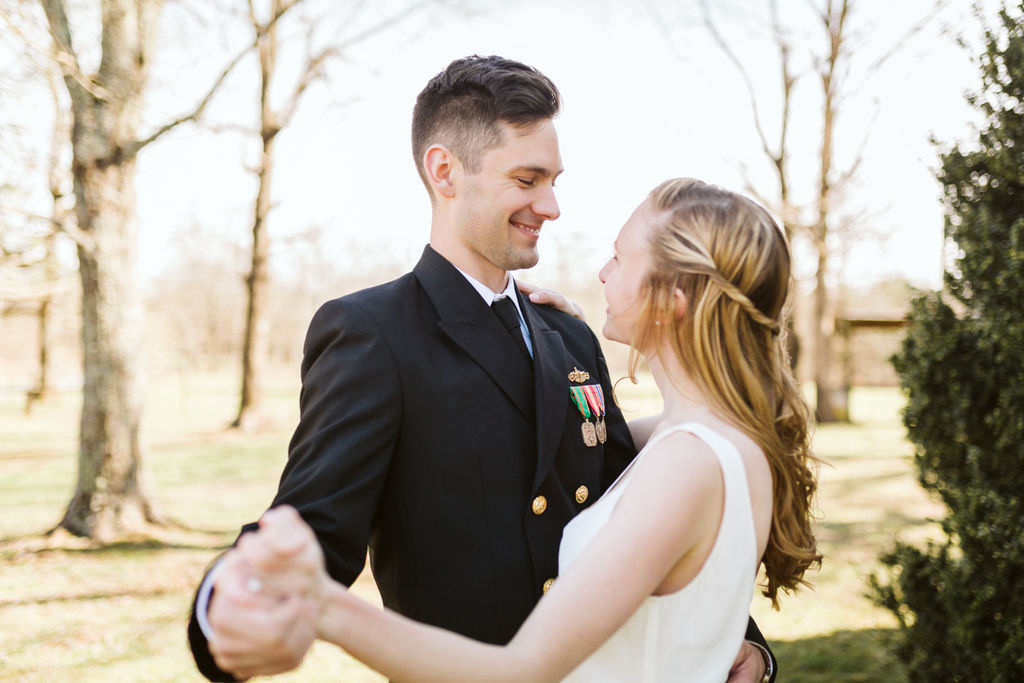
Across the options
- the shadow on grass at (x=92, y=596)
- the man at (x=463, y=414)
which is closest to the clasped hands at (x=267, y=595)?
the man at (x=463, y=414)

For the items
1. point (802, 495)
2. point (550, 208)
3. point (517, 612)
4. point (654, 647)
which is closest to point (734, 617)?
point (654, 647)

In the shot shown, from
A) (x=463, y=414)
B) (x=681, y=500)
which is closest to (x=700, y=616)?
(x=681, y=500)

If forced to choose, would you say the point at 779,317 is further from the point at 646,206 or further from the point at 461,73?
the point at 461,73

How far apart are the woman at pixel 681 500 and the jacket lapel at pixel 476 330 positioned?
355 mm

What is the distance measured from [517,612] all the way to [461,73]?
6.06 feet

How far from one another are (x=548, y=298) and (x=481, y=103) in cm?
75

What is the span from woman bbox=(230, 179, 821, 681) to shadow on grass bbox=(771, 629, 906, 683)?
3.46m

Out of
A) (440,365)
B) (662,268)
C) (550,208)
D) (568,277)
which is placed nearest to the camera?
(662,268)

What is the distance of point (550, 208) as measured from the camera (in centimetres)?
251

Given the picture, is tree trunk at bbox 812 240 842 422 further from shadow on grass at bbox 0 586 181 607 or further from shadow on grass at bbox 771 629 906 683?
shadow on grass at bbox 0 586 181 607

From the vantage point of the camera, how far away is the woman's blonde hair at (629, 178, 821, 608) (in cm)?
169

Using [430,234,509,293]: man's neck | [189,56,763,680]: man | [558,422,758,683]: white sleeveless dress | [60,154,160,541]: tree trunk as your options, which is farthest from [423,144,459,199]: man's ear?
[60,154,160,541]: tree trunk

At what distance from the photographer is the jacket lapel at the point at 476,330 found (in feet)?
6.90

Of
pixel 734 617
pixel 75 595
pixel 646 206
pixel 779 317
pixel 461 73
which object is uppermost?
pixel 461 73
